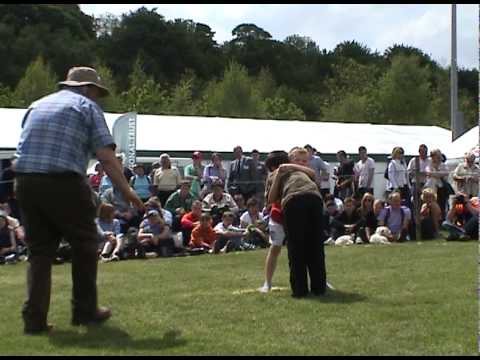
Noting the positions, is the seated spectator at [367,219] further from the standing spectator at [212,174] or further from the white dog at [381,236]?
the standing spectator at [212,174]

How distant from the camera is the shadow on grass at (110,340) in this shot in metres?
5.93

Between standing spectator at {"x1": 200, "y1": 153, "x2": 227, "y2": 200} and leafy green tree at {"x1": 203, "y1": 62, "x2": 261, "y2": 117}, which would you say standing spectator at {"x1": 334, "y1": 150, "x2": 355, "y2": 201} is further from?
leafy green tree at {"x1": 203, "y1": 62, "x2": 261, "y2": 117}

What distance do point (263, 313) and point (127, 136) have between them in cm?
1398

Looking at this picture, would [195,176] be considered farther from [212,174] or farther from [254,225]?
[254,225]

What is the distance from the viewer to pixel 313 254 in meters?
8.53

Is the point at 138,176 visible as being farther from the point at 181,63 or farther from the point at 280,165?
the point at 181,63

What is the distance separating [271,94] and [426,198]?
4521cm

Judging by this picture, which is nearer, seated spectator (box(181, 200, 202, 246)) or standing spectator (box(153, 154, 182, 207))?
seated spectator (box(181, 200, 202, 246))

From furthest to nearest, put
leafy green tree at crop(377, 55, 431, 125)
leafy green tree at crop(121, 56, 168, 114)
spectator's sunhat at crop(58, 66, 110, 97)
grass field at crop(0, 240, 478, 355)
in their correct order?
1. leafy green tree at crop(377, 55, 431, 125)
2. leafy green tree at crop(121, 56, 168, 114)
3. spectator's sunhat at crop(58, 66, 110, 97)
4. grass field at crop(0, 240, 478, 355)

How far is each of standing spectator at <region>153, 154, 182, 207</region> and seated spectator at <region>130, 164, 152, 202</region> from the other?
0.70 ft

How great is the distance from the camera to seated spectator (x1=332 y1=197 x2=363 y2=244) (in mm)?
16375

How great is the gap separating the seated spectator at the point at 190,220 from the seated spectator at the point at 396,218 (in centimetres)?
354

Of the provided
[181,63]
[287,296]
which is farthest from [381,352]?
[181,63]

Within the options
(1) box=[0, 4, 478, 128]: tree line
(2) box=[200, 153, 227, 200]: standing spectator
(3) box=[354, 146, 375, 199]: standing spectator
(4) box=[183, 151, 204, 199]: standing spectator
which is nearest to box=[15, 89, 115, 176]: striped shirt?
(4) box=[183, 151, 204, 199]: standing spectator
